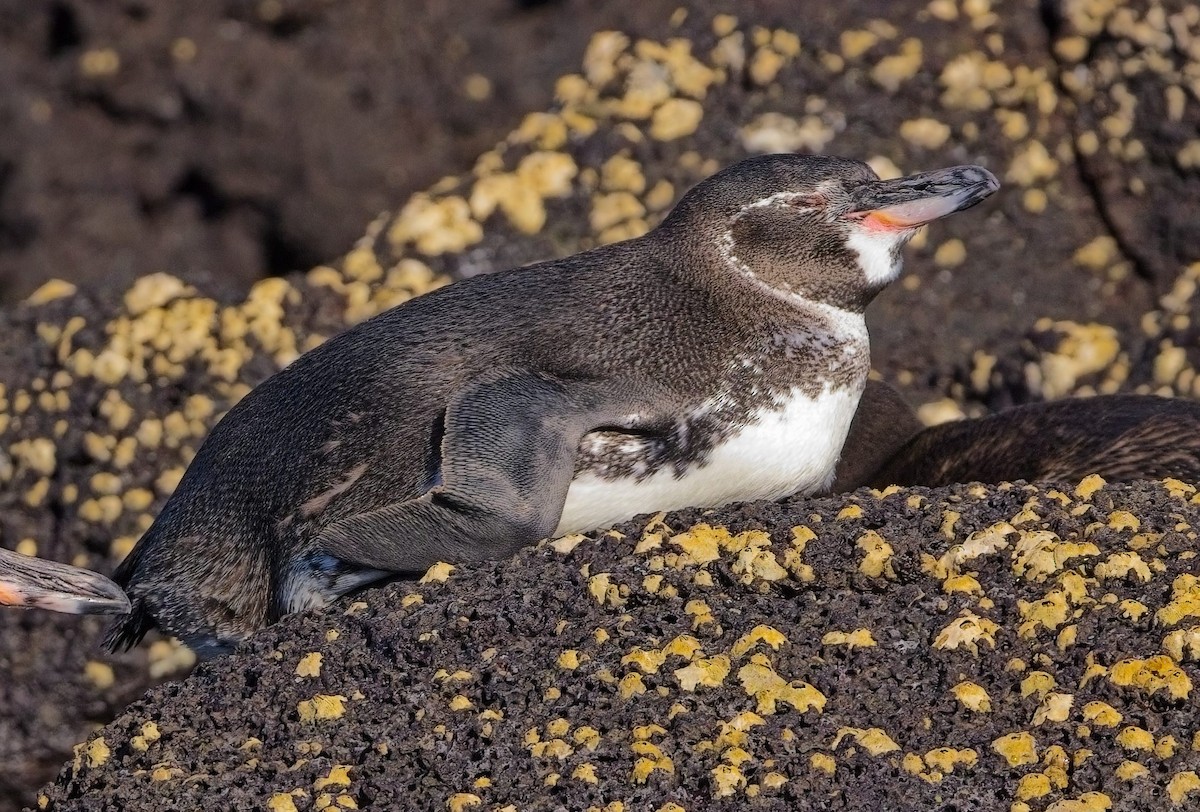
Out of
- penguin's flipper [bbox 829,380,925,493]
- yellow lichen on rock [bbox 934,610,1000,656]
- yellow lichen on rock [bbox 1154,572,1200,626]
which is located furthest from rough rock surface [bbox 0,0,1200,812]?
yellow lichen on rock [bbox 934,610,1000,656]

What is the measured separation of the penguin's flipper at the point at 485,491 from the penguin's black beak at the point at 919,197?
32.1 inches

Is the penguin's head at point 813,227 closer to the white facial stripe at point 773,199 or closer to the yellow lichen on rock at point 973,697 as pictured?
the white facial stripe at point 773,199

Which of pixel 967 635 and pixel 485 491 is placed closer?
pixel 967 635

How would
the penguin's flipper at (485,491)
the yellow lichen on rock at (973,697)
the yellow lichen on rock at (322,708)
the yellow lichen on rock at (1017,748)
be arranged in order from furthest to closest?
the penguin's flipper at (485,491), the yellow lichen on rock at (322,708), the yellow lichen on rock at (973,697), the yellow lichen on rock at (1017,748)

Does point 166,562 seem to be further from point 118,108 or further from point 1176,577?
point 118,108

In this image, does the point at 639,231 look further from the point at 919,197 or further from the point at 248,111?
the point at 919,197

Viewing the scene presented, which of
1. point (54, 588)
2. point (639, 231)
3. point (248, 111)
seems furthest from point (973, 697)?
point (248, 111)

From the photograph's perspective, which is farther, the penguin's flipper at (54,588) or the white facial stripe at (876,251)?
the white facial stripe at (876,251)

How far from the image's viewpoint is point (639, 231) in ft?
19.3

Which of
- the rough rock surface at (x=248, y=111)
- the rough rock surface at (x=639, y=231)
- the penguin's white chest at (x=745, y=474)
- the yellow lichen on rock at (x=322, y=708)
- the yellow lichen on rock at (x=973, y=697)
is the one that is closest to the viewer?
the yellow lichen on rock at (x=973, y=697)

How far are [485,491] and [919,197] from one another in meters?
1.25

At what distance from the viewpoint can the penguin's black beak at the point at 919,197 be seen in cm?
407

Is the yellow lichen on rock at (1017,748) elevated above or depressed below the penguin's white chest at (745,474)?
above

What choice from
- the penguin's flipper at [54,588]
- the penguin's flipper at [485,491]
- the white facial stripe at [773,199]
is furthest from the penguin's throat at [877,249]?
the penguin's flipper at [54,588]
